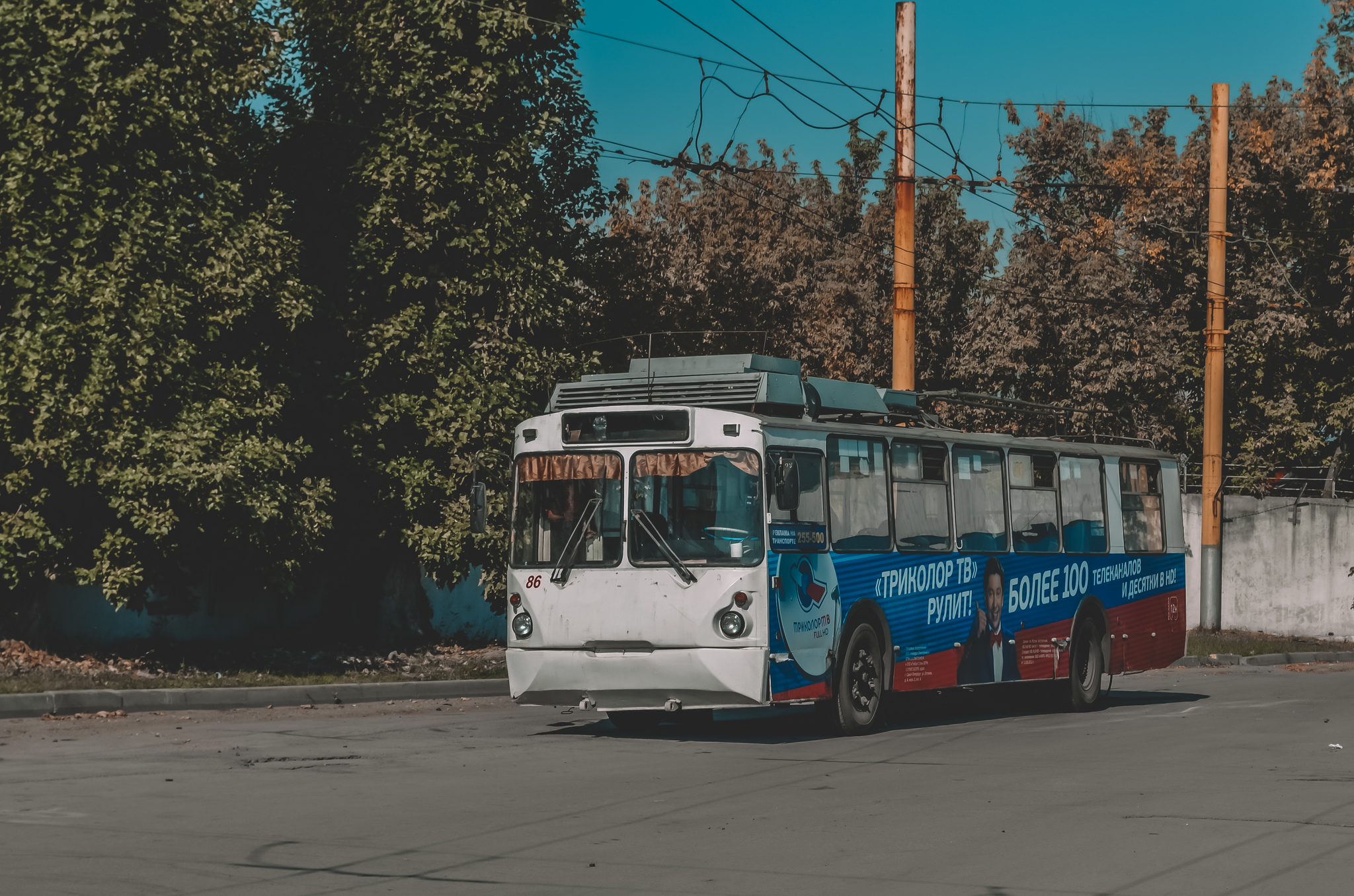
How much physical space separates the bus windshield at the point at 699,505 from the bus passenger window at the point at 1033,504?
4.47 meters

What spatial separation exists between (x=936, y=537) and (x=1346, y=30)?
27.3m

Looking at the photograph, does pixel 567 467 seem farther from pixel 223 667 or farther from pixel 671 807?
pixel 223 667

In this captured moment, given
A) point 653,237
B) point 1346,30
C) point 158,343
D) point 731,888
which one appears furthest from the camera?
point 1346,30

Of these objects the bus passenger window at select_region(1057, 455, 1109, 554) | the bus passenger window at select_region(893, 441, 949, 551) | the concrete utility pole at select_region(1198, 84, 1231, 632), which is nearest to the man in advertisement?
the bus passenger window at select_region(893, 441, 949, 551)

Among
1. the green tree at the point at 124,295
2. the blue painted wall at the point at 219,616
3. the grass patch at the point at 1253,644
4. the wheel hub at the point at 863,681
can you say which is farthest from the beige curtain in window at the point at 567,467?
the grass patch at the point at 1253,644

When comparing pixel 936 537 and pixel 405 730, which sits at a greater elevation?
pixel 936 537

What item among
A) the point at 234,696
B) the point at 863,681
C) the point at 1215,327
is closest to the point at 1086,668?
the point at 863,681

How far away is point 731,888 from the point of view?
24.1ft

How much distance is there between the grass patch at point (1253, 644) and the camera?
96.2ft

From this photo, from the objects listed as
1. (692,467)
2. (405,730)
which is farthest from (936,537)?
(405,730)

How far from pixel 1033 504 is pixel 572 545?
19.1ft

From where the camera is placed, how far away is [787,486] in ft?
43.8

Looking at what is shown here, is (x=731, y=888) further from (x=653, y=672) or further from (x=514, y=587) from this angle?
(x=514, y=587)

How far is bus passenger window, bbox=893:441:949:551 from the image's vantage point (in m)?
15.4
